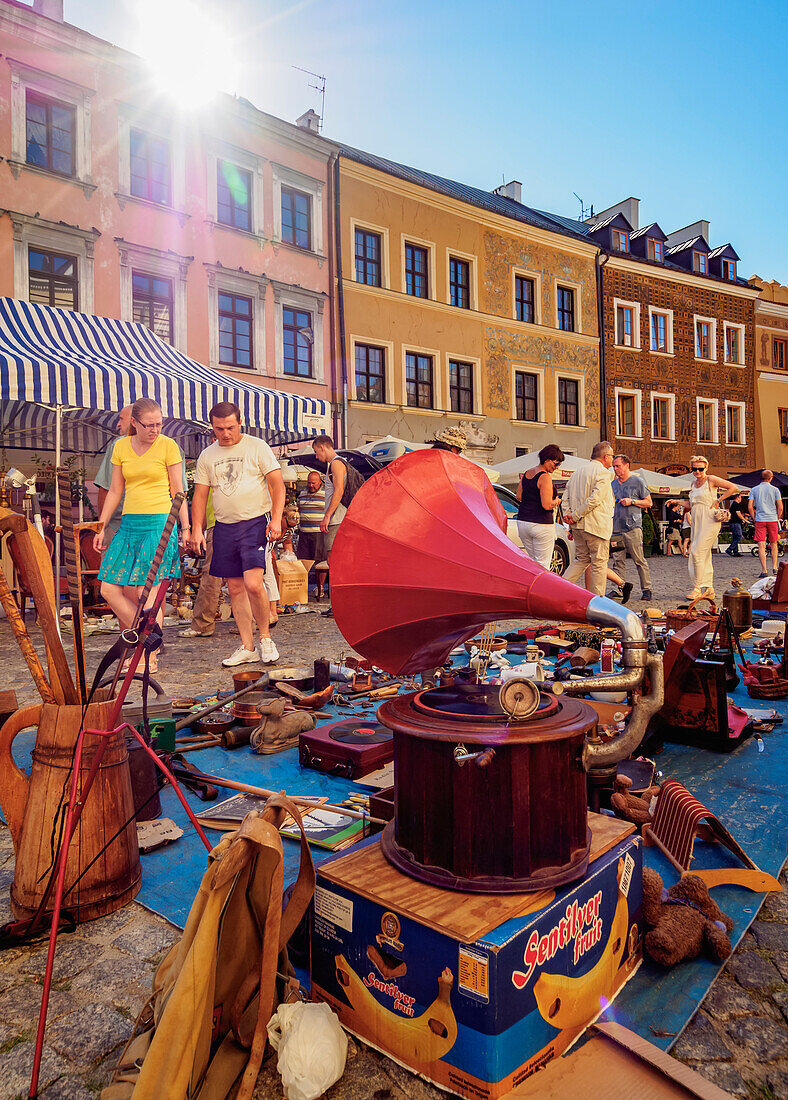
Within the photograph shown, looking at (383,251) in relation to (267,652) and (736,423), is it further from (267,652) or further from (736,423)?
(736,423)

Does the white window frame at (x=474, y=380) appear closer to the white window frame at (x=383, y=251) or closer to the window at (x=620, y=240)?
the white window frame at (x=383, y=251)

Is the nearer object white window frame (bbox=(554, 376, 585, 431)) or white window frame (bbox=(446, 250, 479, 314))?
white window frame (bbox=(446, 250, 479, 314))

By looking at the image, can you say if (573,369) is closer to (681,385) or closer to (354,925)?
(681,385)

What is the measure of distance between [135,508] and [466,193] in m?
19.9

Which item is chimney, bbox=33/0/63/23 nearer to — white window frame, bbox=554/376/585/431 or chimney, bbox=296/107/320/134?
chimney, bbox=296/107/320/134

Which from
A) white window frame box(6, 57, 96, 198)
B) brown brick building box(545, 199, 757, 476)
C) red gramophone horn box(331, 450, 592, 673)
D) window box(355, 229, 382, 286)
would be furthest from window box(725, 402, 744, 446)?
red gramophone horn box(331, 450, 592, 673)

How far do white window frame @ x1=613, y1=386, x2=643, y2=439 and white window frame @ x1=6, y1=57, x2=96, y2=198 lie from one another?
1570 cm

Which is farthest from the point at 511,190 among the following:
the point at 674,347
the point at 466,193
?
the point at 674,347

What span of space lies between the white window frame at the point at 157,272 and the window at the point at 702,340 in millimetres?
17766

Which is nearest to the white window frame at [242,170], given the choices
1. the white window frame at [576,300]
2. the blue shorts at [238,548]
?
the white window frame at [576,300]

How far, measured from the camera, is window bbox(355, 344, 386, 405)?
644 inches

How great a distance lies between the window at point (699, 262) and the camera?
24531 mm

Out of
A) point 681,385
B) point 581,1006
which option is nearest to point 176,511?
point 581,1006

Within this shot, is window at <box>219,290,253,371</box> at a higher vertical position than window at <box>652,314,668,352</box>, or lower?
lower
